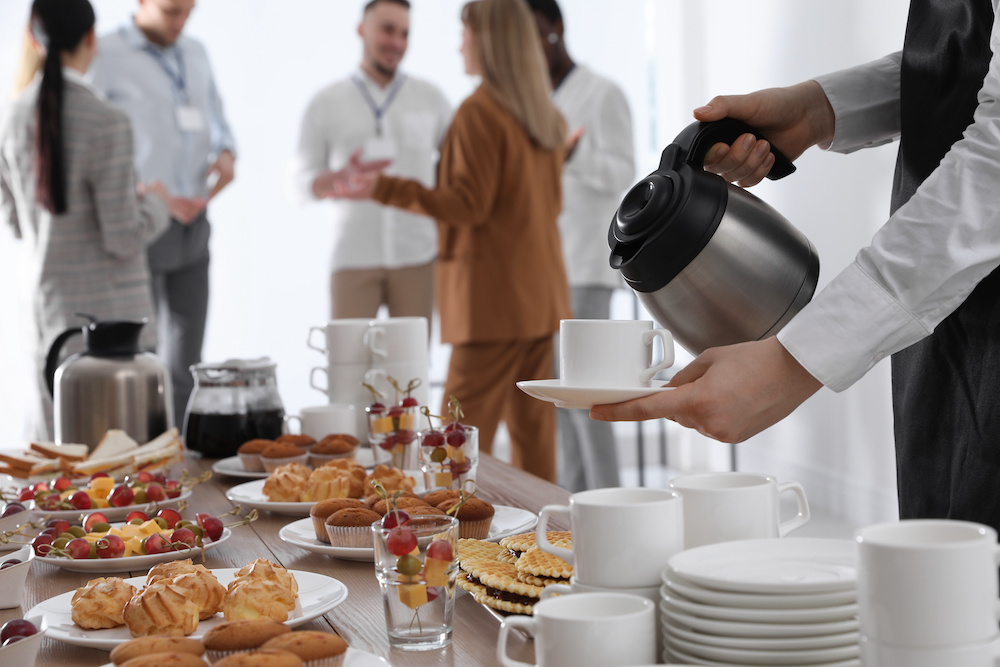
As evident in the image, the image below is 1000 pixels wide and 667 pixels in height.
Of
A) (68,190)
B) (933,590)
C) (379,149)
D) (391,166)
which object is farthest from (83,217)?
(933,590)

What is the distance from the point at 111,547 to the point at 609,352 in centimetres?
53

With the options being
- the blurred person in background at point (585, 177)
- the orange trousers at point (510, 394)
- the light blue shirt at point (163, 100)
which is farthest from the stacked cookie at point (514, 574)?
the light blue shirt at point (163, 100)

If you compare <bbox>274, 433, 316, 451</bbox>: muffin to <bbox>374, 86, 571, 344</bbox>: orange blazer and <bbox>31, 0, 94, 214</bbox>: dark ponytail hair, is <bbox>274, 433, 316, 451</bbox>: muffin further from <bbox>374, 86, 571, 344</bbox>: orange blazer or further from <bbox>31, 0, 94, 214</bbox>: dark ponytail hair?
<bbox>31, 0, 94, 214</bbox>: dark ponytail hair

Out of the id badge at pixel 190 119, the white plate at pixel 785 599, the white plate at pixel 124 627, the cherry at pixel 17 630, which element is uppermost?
the id badge at pixel 190 119

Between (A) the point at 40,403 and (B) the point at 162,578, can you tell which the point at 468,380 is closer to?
(A) the point at 40,403

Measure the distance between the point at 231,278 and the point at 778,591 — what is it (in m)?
4.02

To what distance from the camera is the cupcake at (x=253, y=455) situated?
1.52 m

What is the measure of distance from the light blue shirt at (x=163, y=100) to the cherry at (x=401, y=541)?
3130mm

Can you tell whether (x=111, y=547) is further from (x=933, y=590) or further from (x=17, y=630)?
(x=933, y=590)

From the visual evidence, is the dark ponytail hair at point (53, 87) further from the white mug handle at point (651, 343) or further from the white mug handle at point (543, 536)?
the white mug handle at point (543, 536)

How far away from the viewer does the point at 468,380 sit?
290cm

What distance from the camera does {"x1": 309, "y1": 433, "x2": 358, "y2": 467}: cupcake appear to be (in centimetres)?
148

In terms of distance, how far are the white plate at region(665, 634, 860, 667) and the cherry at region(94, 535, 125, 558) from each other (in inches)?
25.4

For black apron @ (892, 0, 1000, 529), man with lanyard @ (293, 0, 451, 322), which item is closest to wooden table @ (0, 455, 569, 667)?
black apron @ (892, 0, 1000, 529)
